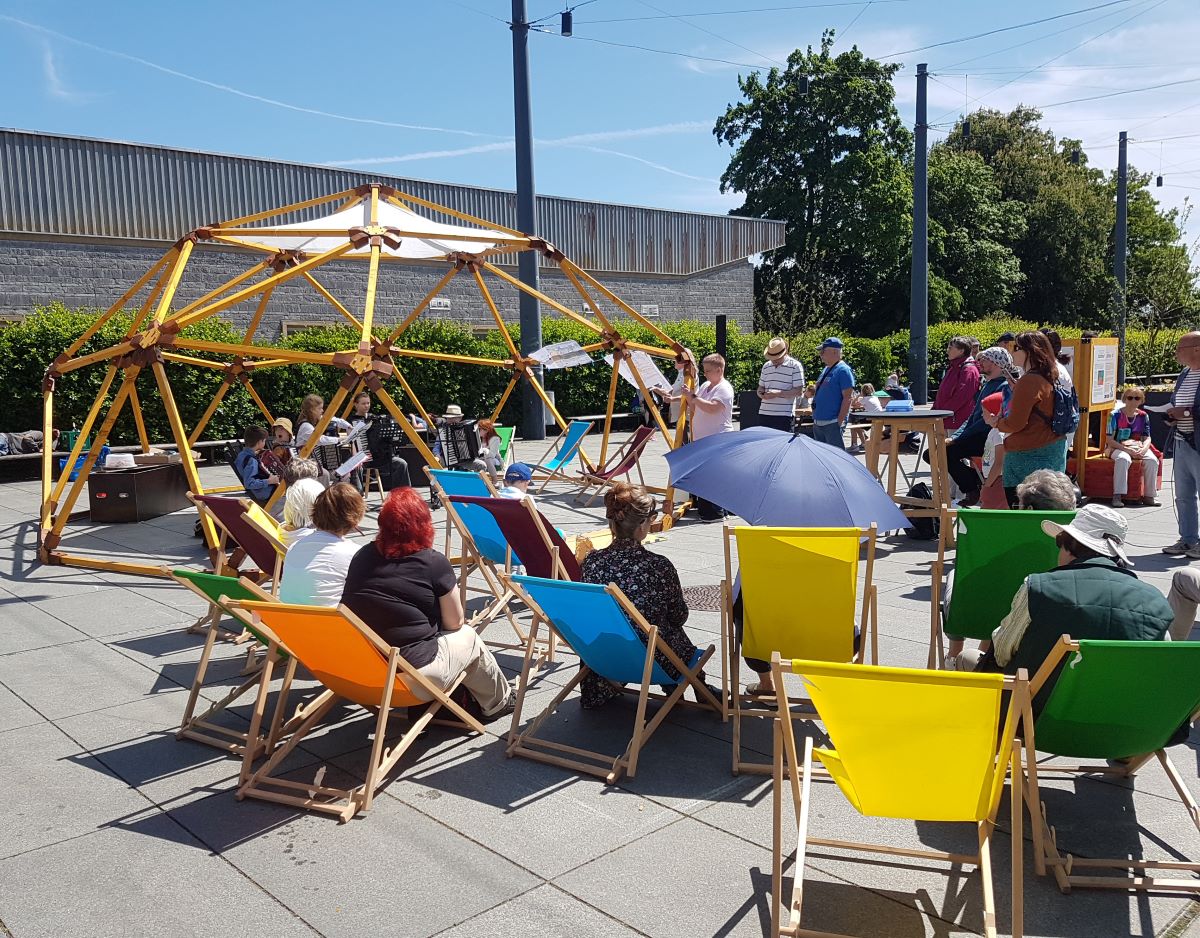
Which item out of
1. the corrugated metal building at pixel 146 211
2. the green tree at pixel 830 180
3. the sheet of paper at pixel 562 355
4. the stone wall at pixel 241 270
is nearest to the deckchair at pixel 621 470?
the sheet of paper at pixel 562 355

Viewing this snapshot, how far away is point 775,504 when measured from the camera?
486cm

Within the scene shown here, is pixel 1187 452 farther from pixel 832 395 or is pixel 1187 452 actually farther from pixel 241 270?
pixel 241 270

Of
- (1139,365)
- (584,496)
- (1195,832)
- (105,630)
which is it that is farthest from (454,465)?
(1139,365)

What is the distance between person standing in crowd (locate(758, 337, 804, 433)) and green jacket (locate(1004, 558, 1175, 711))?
681 cm

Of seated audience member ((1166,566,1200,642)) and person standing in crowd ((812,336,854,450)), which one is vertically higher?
person standing in crowd ((812,336,854,450))

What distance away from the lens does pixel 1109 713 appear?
304cm

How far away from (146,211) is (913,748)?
19.0 m

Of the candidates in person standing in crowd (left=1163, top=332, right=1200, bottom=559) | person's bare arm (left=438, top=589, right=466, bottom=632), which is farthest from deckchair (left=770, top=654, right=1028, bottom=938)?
person standing in crowd (left=1163, top=332, right=1200, bottom=559)

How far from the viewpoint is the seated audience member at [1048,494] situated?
4.67 meters

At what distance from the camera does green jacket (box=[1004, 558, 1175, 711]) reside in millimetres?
3289

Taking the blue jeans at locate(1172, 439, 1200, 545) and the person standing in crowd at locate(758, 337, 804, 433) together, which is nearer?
the blue jeans at locate(1172, 439, 1200, 545)

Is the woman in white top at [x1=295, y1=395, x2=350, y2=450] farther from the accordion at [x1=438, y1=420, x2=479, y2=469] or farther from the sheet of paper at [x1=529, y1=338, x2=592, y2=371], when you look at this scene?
the sheet of paper at [x1=529, y1=338, x2=592, y2=371]

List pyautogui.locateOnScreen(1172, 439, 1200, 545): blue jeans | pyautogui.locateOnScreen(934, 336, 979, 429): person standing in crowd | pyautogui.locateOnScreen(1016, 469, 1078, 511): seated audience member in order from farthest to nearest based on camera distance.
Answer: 1. pyautogui.locateOnScreen(934, 336, 979, 429): person standing in crowd
2. pyautogui.locateOnScreen(1172, 439, 1200, 545): blue jeans
3. pyautogui.locateOnScreen(1016, 469, 1078, 511): seated audience member

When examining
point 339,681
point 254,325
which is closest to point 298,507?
point 339,681
